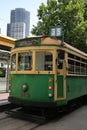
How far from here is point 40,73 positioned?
30.6ft

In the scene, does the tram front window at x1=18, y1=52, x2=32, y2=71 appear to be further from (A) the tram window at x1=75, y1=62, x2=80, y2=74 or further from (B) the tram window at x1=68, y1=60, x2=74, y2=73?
(A) the tram window at x1=75, y1=62, x2=80, y2=74

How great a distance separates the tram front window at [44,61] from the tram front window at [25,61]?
29cm

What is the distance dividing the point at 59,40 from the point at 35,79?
5.68 ft

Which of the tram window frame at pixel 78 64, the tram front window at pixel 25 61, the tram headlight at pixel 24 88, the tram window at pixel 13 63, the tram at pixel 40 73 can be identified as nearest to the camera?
the tram at pixel 40 73

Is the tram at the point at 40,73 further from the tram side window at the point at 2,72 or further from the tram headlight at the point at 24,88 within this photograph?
the tram side window at the point at 2,72

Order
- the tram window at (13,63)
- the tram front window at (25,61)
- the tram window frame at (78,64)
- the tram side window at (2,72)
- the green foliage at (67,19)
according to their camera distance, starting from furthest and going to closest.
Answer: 1. the green foliage at (67,19)
2. the tram side window at (2,72)
3. the tram window frame at (78,64)
4. the tram window at (13,63)
5. the tram front window at (25,61)

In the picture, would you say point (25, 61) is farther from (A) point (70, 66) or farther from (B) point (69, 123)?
(B) point (69, 123)

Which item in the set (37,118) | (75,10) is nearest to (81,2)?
(75,10)

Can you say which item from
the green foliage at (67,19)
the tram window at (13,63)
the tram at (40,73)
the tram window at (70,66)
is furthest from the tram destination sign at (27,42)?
the green foliage at (67,19)

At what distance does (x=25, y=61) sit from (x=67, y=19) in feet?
47.6

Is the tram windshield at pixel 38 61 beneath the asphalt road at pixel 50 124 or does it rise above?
above

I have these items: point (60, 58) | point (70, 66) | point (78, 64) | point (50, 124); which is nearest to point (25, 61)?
point (60, 58)

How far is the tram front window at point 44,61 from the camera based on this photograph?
30.9ft

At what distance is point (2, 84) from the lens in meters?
17.8
